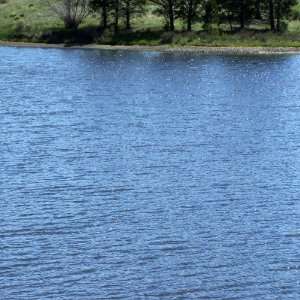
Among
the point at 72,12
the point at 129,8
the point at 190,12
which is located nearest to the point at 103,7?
the point at 129,8

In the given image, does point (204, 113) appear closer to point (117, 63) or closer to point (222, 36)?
point (117, 63)

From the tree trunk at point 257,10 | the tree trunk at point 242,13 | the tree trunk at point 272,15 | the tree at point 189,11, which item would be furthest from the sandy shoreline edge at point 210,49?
the tree trunk at point 257,10

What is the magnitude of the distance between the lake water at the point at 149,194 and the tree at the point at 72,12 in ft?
183

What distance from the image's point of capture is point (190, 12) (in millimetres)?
135875

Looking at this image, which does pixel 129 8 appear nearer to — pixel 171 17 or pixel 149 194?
pixel 171 17

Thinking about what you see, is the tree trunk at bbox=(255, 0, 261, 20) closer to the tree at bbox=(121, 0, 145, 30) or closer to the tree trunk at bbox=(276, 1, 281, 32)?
the tree trunk at bbox=(276, 1, 281, 32)

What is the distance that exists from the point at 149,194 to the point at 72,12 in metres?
98.7

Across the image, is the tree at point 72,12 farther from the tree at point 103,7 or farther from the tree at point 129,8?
the tree at point 129,8

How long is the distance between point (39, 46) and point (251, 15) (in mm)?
32568

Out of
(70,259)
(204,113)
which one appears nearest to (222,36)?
(204,113)

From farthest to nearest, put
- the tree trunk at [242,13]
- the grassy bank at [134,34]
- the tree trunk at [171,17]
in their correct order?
the tree trunk at [242,13] < the tree trunk at [171,17] < the grassy bank at [134,34]

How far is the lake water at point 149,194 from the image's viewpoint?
108 ft

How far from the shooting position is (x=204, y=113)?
230ft

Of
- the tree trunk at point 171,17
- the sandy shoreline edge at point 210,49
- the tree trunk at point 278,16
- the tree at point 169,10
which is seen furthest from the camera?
the tree trunk at point 278,16
